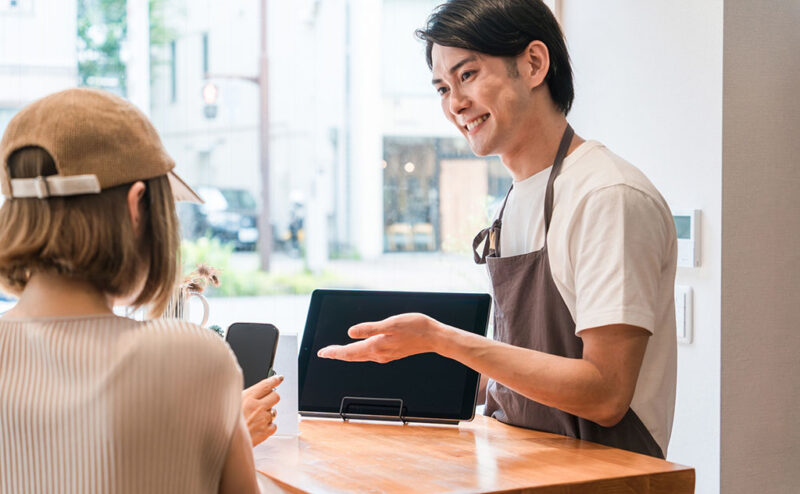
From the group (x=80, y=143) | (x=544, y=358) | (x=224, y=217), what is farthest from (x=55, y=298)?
(x=224, y=217)

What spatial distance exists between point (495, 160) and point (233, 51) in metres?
1.13

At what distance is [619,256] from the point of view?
4.75 ft

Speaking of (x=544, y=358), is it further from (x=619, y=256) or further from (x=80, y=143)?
(x=80, y=143)

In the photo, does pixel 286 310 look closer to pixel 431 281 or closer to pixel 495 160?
pixel 431 281

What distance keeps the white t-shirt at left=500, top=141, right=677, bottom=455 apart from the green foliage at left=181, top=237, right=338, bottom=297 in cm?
171

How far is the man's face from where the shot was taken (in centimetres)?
168

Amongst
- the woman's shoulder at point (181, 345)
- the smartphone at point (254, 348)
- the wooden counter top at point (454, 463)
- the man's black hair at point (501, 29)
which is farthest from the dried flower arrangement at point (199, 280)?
the woman's shoulder at point (181, 345)

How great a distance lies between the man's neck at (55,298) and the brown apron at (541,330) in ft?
3.00

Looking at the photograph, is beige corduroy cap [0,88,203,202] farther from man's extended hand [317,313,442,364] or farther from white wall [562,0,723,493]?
white wall [562,0,723,493]

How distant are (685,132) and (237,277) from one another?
65.7 inches

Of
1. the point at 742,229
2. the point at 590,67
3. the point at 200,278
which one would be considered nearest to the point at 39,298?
the point at 200,278

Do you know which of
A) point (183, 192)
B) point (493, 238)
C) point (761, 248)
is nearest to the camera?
point (183, 192)

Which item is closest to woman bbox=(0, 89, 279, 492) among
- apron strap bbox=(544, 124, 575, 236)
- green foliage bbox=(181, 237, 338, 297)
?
apron strap bbox=(544, 124, 575, 236)

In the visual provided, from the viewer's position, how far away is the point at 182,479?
2.95 ft
